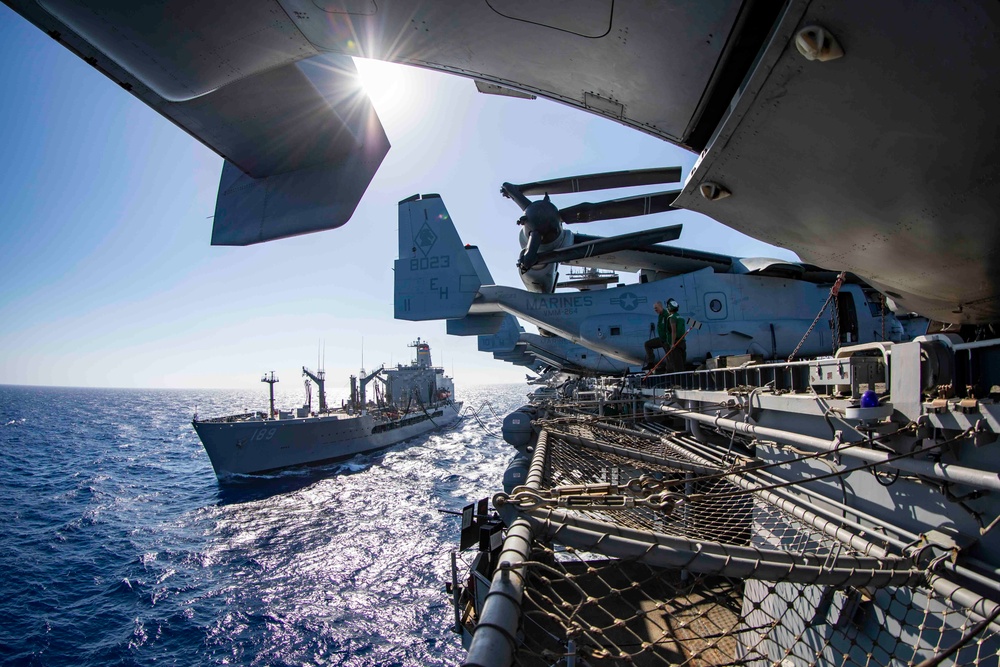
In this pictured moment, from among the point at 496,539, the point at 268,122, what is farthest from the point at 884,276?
the point at 268,122

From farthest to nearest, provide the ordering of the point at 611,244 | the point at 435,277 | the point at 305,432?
the point at 305,432 → the point at 435,277 → the point at 611,244

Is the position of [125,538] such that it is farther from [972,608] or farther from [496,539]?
[972,608]

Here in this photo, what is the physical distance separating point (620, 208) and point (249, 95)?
940 cm

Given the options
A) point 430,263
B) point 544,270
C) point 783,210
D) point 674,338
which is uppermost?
point 430,263

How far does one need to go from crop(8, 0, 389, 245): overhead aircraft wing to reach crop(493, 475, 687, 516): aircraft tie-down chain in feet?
10.9

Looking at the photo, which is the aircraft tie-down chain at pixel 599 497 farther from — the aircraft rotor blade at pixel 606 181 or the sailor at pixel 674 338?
the aircraft rotor blade at pixel 606 181

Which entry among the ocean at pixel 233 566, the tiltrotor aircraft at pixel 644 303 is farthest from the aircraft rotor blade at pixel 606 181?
the ocean at pixel 233 566

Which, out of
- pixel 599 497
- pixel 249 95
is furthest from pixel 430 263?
pixel 599 497

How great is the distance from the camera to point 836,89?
2154 millimetres

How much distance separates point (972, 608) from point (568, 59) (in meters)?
3.58

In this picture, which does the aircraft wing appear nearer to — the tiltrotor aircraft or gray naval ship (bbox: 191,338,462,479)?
the tiltrotor aircraft

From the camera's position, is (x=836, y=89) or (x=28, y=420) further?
(x=28, y=420)

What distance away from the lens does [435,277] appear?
14.6m

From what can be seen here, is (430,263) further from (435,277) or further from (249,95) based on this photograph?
(249,95)
